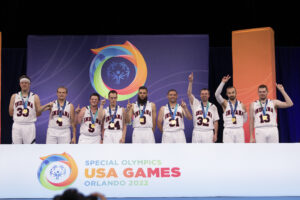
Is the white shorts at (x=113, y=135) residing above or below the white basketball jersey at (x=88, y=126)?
below

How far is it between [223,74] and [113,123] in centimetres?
461

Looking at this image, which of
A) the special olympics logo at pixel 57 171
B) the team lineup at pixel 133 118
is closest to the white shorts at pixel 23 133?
the team lineup at pixel 133 118

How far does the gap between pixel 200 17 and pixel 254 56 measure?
1.95 meters

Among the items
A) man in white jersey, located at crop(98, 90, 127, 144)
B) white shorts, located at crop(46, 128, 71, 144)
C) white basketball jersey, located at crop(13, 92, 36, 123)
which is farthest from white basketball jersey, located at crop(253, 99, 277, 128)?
white basketball jersey, located at crop(13, 92, 36, 123)

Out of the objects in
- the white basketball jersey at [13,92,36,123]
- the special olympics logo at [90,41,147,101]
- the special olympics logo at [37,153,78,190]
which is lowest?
the special olympics logo at [37,153,78,190]

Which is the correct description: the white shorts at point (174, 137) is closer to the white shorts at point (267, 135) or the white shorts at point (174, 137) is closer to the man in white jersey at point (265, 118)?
the man in white jersey at point (265, 118)

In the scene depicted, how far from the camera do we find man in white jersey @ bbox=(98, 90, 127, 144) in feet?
24.2

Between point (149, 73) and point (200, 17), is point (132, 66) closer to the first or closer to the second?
point (149, 73)

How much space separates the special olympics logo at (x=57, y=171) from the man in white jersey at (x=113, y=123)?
73.2 inches

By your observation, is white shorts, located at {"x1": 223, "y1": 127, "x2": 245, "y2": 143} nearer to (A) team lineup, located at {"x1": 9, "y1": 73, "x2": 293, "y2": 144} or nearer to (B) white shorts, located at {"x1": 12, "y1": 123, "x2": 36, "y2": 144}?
(A) team lineup, located at {"x1": 9, "y1": 73, "x2": 293, "y2": 144}

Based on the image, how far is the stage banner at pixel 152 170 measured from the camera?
553cm

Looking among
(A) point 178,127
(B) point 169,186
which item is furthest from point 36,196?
(A) point 178,127

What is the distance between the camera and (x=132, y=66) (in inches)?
399

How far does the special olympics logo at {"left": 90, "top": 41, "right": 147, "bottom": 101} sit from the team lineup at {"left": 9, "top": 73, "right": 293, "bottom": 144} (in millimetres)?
2475
